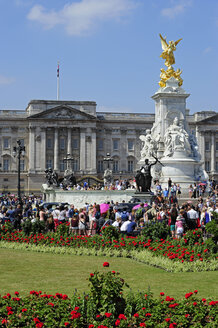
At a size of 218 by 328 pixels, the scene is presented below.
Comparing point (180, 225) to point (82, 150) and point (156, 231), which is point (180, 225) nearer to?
point (156, 231)

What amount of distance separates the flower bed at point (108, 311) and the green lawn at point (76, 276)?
77.2 inches

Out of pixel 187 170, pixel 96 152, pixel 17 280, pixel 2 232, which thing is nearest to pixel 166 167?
pixel 187 170

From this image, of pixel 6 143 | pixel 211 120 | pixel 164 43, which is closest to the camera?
pixel 164 43

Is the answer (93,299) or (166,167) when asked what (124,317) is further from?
(166,167)

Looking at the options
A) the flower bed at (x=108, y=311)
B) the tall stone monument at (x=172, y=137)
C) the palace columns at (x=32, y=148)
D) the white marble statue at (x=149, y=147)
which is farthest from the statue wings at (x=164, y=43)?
the palace columns at (x=32, y=148)

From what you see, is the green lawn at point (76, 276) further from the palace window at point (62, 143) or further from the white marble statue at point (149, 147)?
the palace window at point (62, 143)

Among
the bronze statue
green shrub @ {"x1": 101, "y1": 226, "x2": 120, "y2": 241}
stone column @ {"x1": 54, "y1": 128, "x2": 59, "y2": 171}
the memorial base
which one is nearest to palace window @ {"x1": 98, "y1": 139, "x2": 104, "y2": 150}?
stone column @ {"x1": 54, "y1": 128, "x2": 59, "y2": 171}

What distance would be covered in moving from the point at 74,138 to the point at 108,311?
85729 millimetres

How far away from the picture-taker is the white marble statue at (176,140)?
129 feet

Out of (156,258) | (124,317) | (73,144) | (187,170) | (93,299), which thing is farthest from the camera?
(73,144)

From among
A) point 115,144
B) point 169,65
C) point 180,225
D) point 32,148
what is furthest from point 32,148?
point 180,225

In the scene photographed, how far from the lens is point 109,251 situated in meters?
16.7

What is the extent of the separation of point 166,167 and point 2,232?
21.3 meters

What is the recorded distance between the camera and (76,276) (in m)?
12.7
